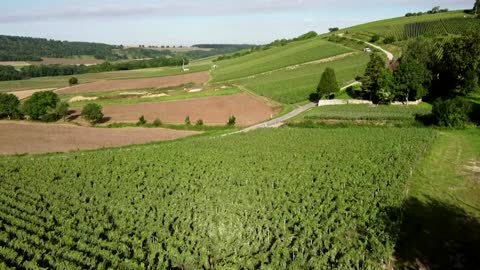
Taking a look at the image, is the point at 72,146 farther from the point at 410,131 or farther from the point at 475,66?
the point at 475,66

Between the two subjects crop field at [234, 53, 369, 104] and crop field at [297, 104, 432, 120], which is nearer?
crop field at [297, 104, 432, 120]

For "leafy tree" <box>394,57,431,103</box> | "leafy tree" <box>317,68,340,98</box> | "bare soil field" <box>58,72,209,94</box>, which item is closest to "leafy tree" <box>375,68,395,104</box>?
"leafy tree" <box>394,57,431,103</box>

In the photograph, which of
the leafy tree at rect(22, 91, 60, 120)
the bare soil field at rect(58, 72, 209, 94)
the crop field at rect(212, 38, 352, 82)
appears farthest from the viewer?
the crop field at rect(212, 38, 352, 82)

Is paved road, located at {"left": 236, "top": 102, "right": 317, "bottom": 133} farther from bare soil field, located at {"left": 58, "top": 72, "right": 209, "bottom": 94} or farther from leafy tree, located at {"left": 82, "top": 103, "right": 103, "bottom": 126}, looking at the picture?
bare soil field, located at {"left": 58, "top": 72, "right": 209, "bottom": 94}

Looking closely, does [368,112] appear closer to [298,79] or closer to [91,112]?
→ [298,79]

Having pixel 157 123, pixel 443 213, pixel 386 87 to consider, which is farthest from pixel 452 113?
pixel 157 123

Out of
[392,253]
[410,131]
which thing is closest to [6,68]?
[410,131]
